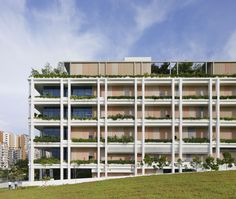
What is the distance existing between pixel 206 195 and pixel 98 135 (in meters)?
33.6

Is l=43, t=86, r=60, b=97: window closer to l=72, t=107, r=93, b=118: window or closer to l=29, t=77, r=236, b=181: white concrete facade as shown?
l=29, t=77, r=236, b=181: white concrete facade

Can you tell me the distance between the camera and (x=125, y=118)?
54594 millimetres

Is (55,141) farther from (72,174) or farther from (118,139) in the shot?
(118,139)

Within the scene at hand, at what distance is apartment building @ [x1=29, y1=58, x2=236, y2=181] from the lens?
176ft

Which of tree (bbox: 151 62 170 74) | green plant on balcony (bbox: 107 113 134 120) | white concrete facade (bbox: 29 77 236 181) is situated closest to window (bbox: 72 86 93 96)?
white concrete facade (bbox: 29 77 236 181)

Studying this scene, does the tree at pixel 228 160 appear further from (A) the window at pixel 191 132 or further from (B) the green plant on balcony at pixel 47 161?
(B) the green plant on balcony at pixel 47 161

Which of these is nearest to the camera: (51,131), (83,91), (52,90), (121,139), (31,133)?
(31,133)

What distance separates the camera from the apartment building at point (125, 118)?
5356 centimetres

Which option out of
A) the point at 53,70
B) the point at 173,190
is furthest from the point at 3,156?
the point at 173,190

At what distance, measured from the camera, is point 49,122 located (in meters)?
54.0

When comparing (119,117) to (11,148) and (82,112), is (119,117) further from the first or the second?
(11,148)

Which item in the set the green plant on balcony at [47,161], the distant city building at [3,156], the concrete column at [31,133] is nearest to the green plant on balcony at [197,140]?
the green plant on balcony at [47,161]

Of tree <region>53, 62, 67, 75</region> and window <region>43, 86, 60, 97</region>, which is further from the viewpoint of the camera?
tree <region>53, 62, 67, 75</region>

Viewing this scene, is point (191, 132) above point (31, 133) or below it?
above
